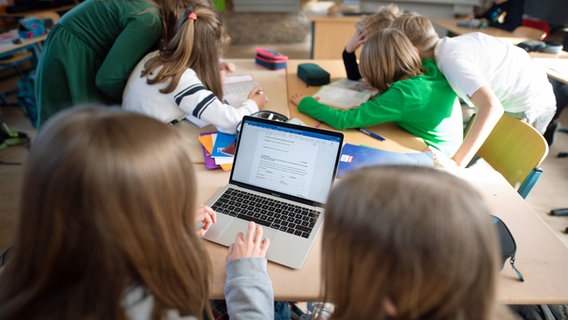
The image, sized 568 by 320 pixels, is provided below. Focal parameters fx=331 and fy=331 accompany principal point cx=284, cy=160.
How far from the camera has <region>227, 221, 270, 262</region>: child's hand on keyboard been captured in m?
0.77

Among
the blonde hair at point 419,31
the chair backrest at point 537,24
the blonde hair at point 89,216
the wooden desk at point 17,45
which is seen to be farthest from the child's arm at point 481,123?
the wooden desk at point 17,45

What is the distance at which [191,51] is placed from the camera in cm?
125

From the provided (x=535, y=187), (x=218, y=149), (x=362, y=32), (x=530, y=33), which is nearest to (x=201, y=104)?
(x=218, y=149)

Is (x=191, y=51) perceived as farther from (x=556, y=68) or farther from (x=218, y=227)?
(x=556, y=68)

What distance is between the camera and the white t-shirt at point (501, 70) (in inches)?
55.2

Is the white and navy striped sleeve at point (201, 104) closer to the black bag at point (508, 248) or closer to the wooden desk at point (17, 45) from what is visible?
the black bag at point (508, 248)

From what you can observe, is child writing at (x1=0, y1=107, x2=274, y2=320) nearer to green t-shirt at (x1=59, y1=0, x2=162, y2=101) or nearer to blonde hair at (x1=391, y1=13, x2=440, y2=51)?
green t-shirt at (x1=59, y1=0, x2=162, y2=101)

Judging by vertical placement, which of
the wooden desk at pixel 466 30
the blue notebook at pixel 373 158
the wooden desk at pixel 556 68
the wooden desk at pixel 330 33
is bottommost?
the wooden desk at pixel 330 33

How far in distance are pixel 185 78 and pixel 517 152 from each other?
1318mm

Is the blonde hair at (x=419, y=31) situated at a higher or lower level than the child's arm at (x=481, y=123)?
higher

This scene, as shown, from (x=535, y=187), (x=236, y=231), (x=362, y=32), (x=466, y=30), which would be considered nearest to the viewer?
(x=236, y=231)

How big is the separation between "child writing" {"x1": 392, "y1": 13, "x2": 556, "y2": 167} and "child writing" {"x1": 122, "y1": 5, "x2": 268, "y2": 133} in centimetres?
90

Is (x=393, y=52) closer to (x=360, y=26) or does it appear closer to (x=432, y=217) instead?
(x=360, y=26)

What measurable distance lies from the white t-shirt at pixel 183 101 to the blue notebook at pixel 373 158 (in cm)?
43
